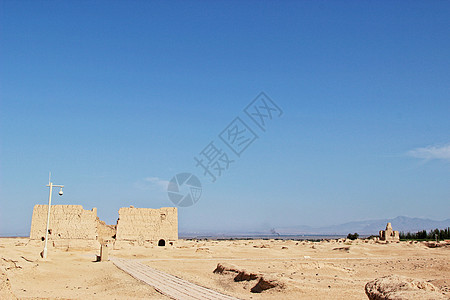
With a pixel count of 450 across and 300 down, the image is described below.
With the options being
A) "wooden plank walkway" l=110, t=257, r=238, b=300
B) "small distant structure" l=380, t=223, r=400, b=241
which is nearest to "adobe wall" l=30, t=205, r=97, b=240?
"wooden plank walkway" l=110, t=257, r=238, b=300

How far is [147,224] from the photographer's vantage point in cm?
3334

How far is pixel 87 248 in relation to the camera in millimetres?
30781

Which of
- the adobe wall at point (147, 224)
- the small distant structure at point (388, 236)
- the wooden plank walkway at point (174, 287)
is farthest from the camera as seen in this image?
the small distant structure at point (388, 236)

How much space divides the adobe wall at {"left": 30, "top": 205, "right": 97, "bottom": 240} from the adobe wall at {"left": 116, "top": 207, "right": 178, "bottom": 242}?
2.38 metres

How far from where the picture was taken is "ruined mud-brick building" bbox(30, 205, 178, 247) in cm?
3103

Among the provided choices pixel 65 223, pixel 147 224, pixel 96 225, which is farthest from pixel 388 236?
pixel 65 223

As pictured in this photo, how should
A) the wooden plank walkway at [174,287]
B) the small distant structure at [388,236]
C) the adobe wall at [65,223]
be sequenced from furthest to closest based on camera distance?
1. the small distant structure at [388,236]
2. the adobe wall at [65,223]
3. the wooden plank walkway at [174,287]

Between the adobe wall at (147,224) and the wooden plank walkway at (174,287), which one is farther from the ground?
the adobe wall at (147,224)

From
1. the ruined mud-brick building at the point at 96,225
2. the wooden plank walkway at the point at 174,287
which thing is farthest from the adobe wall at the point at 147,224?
the wooden plank walkway at the point at 174,287

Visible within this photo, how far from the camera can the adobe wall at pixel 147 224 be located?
108 feet

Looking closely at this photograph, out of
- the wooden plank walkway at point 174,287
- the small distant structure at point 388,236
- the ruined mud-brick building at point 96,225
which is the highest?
the ruined mud-brick building at point 96,225

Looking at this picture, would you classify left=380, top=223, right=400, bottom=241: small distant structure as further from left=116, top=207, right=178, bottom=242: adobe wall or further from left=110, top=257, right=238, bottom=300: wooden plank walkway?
left=110, top=257, right=238, bottom=300: wooden plank walkway

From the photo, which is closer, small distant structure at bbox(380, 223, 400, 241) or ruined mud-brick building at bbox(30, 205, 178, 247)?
ruined mud-brick building at bbox(30, 205, 178, 247)

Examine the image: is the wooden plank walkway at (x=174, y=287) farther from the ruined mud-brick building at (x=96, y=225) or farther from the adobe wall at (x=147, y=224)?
the adobe wall at (x=147, y=224)
